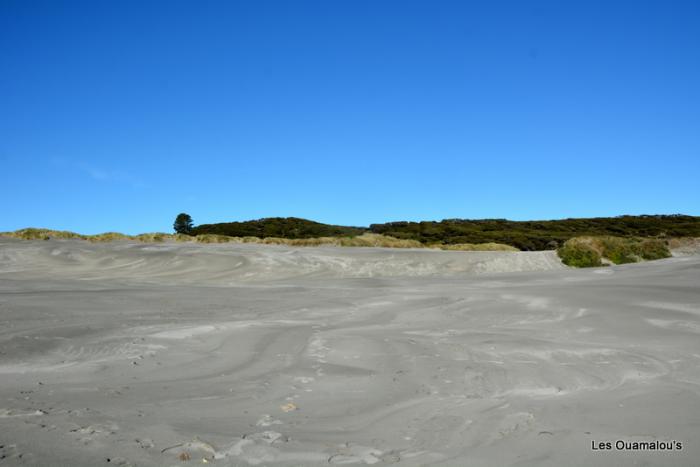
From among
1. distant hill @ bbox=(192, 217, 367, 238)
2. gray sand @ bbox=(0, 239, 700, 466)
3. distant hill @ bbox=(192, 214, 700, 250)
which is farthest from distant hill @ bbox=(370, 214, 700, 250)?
gray sand @ bbox=(0, 239, 700, 466)

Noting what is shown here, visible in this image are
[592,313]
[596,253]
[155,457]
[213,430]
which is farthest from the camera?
[596,253]

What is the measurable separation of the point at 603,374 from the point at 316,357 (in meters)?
2.48

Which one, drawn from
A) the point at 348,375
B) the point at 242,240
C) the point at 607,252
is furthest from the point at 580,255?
the point at 348,375

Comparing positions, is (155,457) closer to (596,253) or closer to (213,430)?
(213,430)

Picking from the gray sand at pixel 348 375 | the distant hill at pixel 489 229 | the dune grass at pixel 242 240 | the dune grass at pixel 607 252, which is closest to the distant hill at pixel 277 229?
the distant hill at pixel 489 229

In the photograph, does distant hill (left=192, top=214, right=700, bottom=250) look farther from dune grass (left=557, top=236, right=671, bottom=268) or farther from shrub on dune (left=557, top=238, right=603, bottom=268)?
shrub on dune (left=557, top=238, right=603, bottom=268)

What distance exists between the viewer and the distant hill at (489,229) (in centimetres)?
3931

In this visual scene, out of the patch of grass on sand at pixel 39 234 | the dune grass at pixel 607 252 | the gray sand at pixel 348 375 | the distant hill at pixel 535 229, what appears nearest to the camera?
the gray sand at pixel 348 375

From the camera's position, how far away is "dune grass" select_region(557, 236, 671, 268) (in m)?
18.2

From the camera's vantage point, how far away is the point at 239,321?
739 centimetres

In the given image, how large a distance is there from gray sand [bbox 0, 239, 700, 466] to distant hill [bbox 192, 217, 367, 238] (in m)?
29.6

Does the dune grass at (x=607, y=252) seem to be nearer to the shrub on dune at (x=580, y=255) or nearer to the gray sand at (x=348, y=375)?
the shrub on dune at (x=580, y=255)

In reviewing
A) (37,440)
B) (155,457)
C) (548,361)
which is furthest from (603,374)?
(37,440)

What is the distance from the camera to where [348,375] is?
4.77 meters
